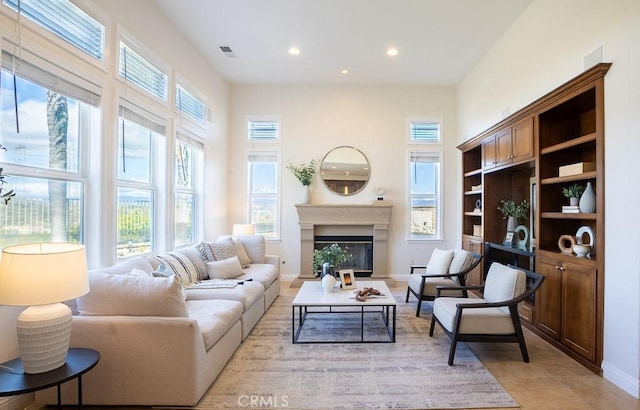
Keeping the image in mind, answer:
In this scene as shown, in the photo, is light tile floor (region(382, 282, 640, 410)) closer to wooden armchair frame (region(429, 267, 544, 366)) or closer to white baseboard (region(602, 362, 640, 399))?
white baseboard (region(602, 362, 640, 399))

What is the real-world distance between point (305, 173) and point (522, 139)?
11.9ft

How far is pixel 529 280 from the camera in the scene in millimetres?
3740

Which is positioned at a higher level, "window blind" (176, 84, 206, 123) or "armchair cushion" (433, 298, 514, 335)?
"window blind" (176, 84, 206, 123)

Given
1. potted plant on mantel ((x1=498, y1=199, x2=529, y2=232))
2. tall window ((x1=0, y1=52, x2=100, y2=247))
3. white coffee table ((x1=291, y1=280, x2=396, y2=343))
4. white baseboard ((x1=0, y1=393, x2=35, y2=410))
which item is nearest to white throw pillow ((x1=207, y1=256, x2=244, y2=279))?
white coffee table ((x1=291, y1=280, x2=396, y2=343))

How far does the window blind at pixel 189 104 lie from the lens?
4.69 metres

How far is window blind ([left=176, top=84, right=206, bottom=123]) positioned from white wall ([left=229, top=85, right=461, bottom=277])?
4.73 ft

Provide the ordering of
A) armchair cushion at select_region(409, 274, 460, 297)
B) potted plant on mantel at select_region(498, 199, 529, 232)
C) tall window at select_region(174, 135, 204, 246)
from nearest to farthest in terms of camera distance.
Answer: armchair cushion at select_region(409, 274, 460, 297), potted plant on mantel at select_region(498, 199, 529, 232), tall window at select_region(174, 135, 204, 246)

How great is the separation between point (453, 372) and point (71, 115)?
12.9ft

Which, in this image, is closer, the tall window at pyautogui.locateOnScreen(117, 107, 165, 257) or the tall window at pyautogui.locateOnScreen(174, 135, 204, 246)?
the tall window at pyautogui.locateOnScreen(117, 107, 165, 257)

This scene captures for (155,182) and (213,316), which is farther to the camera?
(155,182)

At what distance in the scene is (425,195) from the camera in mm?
6590

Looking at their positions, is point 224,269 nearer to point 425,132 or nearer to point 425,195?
point 425,195

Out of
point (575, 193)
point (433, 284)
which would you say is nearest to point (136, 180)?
point (433, 284)

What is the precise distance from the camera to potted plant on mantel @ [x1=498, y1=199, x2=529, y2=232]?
175 inches
